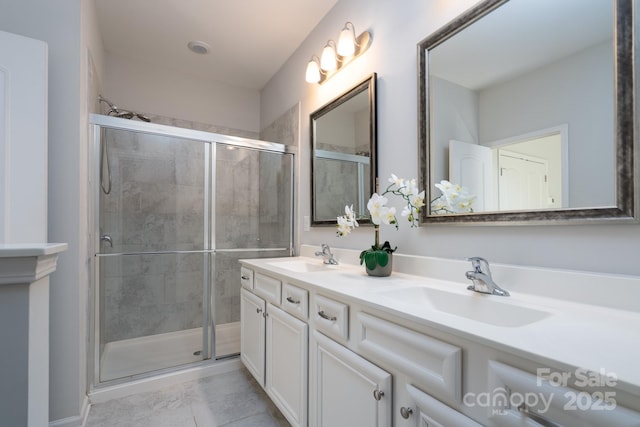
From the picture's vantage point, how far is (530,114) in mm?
1031

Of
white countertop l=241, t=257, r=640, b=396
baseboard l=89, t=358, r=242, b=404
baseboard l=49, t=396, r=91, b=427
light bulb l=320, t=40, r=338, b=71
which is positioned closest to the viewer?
white countertop l=241, t=257, r=640, b=396

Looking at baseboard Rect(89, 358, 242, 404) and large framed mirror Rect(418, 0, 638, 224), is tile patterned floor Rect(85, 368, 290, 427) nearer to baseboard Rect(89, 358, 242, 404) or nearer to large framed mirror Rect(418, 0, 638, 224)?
baseboard Rect(89, 358, 242, 404)

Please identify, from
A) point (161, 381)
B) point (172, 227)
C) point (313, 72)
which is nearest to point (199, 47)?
point (313, 72)

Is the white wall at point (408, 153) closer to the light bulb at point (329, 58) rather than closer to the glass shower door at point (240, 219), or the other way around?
the light bulb at point (329, 58)

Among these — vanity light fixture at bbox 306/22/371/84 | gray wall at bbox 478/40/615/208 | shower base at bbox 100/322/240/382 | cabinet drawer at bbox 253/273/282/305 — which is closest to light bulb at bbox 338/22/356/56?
vanity light fixture at bbox 306/22/371/84

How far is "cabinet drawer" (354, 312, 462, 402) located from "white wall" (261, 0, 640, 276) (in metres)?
0.57

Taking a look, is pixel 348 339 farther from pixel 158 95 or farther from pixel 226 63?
pixel 158 95

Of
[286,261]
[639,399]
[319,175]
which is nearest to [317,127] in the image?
[319,175]

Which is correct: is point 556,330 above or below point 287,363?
above

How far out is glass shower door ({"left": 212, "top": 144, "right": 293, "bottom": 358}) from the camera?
2.46 meters

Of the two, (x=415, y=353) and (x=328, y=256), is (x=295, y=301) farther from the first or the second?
Result: (x=415, y=353)

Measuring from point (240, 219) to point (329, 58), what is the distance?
5.16 feet

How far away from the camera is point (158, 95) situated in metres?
2.86

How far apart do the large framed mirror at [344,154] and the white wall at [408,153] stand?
0.07 metres
